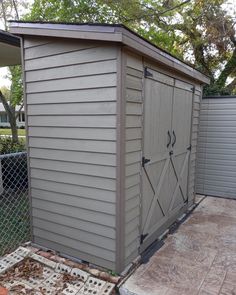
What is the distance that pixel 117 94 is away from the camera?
223 centimetres

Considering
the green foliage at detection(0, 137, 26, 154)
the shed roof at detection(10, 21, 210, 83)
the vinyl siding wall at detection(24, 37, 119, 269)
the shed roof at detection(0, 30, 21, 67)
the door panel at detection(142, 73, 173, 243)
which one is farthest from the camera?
the green foliage at detection(0, 137, 26, 154)

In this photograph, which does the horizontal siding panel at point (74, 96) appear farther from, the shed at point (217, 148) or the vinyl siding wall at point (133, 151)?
the shed at point (217, 148)

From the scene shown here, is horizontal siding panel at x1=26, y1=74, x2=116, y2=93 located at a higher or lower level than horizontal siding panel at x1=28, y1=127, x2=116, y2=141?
higher

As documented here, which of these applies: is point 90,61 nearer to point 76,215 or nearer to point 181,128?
point 76,215

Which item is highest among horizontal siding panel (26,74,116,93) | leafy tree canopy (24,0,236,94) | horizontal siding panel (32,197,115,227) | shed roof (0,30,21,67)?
leafy tree canopy (24,0,236,94)

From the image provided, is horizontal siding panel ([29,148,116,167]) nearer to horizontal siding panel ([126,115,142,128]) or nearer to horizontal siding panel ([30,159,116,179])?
horizontal siding panel ([30,159,116,179])

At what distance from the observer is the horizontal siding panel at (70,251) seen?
254 centimetres

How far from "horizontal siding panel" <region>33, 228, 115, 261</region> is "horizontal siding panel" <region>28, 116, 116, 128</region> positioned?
1.23 m

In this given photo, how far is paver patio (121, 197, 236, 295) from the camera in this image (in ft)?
7.64

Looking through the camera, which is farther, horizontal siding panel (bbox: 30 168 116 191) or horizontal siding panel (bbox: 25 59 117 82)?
horizontal siding panel (bbox: 30 168 116 191)

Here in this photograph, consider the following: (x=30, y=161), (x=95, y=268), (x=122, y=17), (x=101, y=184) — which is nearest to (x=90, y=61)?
(x=101, y=184)

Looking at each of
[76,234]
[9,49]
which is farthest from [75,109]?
[9,49]

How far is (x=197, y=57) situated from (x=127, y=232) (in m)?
8.37

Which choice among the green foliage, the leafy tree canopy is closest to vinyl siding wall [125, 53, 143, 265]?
the green foliage
